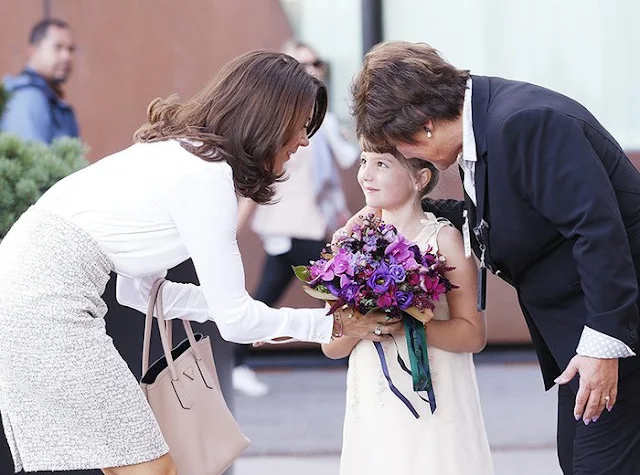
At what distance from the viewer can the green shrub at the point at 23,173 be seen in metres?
4.69

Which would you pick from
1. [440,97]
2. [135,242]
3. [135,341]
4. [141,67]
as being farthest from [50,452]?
[141,67]

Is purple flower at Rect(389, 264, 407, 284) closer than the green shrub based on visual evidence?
Yes

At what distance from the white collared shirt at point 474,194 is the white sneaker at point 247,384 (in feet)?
14.1

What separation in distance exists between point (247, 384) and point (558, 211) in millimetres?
4721

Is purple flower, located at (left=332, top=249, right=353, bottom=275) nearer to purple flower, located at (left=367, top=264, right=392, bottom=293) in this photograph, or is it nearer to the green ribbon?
purple flower, located at (left=367, top=264, right=392, bottom=293)

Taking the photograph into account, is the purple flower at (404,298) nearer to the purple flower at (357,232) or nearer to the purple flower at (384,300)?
the purple flower at (384,300)

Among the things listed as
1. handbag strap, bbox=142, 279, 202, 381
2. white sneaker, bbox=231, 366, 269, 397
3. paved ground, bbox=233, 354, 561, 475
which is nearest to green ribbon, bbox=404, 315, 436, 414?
handbag strap, bbox=142, 279, 202, 381

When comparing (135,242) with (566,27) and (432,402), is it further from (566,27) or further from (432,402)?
(566,27)

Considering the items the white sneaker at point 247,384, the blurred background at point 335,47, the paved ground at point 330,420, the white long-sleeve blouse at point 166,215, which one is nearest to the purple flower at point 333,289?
the white long-sleeve blouse at point 166,215

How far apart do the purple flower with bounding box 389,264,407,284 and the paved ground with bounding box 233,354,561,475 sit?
100 inches

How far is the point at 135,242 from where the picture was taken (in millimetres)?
3084

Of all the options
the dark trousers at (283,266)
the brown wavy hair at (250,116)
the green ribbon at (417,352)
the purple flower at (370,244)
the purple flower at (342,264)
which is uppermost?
the brown wavy hair at (250,116)

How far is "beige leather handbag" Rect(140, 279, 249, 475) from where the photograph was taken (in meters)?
3.37

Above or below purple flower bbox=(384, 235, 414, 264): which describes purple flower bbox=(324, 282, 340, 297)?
below
